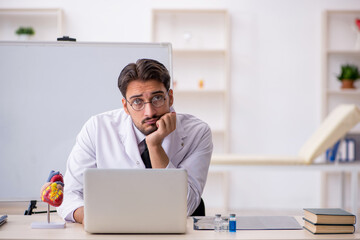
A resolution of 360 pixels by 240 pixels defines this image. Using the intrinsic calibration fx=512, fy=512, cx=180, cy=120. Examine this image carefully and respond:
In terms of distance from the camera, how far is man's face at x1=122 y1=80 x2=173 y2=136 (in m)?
1.84

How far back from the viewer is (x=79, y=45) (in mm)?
2162

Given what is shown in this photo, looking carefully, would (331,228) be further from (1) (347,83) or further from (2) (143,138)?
(1) (347,83)

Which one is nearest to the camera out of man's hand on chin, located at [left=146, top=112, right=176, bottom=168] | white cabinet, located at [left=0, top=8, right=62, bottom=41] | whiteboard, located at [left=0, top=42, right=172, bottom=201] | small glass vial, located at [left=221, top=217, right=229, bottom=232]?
small glass vial, located at [left=221, top=217, right=229, bottom=232]

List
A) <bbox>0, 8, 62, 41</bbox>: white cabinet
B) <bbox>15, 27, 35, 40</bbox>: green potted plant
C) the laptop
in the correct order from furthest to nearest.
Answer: <bbox>0, 8, 62, 41</bbox>: white cabinet, <bbox>15, 27, 35, 40</bbox>: green potted plant, the laptop

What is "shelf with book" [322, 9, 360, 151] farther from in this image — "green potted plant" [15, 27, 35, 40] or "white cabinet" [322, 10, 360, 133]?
"green potted plant" [15, 27, 35, 40]

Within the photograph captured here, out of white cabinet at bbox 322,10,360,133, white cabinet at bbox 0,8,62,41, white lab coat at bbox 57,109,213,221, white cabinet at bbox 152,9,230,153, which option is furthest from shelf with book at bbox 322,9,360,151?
white lab coat at bbox 57,109,213,221

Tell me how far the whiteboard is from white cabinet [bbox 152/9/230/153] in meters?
3.10

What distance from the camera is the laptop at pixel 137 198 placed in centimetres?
140

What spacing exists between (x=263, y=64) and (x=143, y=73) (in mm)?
3528

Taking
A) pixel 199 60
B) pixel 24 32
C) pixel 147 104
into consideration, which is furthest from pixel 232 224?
pixel 24 32

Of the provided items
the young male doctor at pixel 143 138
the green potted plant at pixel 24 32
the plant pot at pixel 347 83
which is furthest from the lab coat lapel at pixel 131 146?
the plant pot at pixel 347 83

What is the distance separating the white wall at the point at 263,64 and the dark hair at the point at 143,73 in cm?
330

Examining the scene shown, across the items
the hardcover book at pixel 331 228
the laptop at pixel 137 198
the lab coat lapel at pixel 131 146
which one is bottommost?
the hardcover book at pixel 331 228

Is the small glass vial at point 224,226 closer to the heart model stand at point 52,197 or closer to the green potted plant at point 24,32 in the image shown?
the heart model stand at point 52,197
